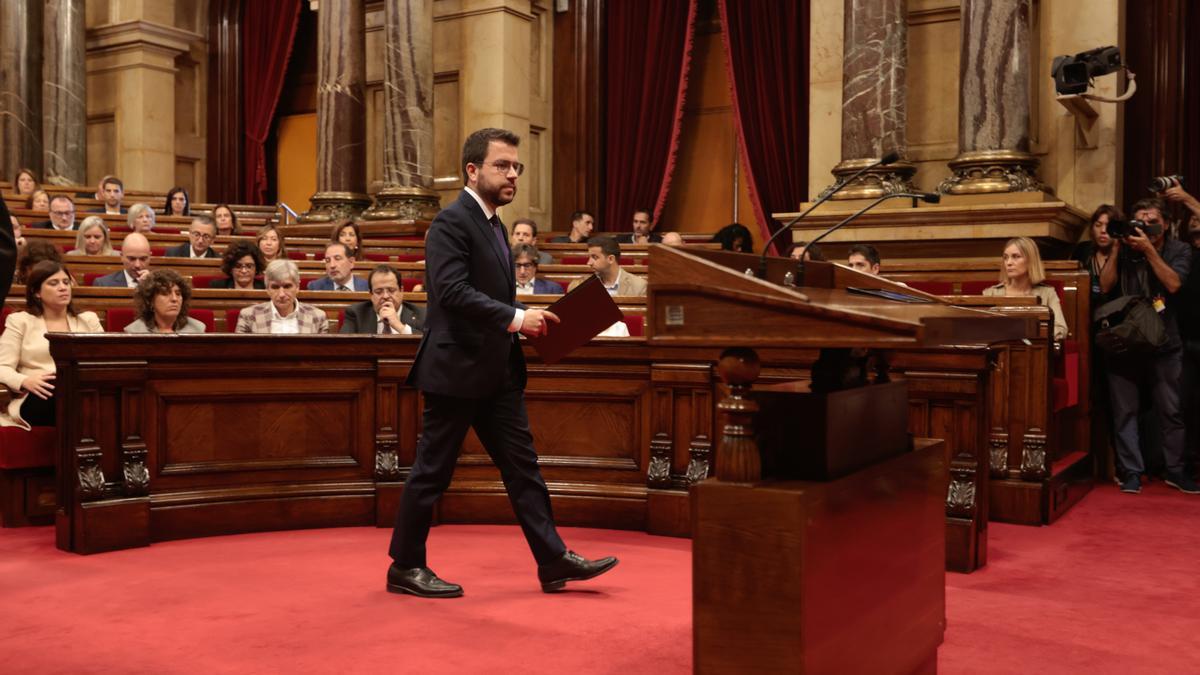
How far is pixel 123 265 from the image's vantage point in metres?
6.50

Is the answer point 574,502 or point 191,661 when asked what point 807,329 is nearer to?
point 191,661

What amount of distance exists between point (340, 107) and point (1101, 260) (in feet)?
21.9

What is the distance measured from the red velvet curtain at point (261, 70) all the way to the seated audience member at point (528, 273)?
307 inches

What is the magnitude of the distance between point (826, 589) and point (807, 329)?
0.48 metres

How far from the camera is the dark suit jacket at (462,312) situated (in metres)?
3.33

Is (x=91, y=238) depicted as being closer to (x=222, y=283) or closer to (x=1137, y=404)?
(x=222, y=283)

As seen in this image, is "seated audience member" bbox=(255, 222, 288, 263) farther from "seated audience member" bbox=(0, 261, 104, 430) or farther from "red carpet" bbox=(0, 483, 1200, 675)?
"red carpet" bbox=(0, 483, 1200, 675)

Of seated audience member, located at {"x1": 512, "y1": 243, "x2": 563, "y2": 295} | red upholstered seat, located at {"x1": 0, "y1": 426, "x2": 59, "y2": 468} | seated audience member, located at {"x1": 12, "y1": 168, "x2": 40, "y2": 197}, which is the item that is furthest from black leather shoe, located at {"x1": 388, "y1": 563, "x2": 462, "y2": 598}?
seated audience member, located at {"x1": 12, "y1": 168, "x2": 40, "y2": 197}

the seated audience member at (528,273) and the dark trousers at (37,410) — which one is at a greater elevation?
the seated audience member at (528,273)

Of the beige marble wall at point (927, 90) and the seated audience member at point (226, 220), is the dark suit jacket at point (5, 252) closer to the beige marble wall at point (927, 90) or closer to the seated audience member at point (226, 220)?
the beige marble wall at point (927, 90)

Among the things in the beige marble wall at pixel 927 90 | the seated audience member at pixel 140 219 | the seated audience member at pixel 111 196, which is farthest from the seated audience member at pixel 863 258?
the seated audience member at pixel 111 196

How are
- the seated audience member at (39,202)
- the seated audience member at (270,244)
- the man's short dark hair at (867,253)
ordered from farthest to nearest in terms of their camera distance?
the seated audience member at (39,202), the seated audience member at (270,244), the man's short dark hair at (867,253)

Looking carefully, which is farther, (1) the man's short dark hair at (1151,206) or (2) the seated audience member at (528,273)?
(2) the seated audience member at (528,273)

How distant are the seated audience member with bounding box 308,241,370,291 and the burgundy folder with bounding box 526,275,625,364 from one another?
347cm
